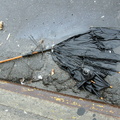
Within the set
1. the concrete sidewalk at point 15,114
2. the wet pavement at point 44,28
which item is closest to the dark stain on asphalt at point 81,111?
the wet pavement at point 44,28

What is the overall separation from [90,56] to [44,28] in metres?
1.06

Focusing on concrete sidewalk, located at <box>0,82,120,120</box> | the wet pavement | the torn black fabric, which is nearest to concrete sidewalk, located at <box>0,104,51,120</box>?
concrete sidewalk, located at <box>0,82,120,120</box>

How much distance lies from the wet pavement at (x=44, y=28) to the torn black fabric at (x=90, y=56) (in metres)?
0.10

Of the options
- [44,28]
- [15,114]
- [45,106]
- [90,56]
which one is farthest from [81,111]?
[44,28]

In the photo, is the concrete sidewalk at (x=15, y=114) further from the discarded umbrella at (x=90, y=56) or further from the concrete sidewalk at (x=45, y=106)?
the discarded umbrella at (x=90, y=56)

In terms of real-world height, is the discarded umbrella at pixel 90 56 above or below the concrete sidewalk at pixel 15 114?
above

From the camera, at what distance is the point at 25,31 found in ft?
10.2

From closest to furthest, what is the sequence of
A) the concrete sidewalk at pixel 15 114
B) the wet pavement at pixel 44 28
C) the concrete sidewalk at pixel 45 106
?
the concrete sidewalk at pixel 45 106, the concrete sidewalk at pixel 15 114, the wet pavement at pixel 44 28

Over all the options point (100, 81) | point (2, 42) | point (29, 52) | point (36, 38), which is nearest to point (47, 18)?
point (36, 38)

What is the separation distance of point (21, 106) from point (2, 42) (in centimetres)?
132

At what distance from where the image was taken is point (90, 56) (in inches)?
109

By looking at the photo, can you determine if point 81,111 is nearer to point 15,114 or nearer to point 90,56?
point 90,56

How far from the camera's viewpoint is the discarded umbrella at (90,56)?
105 inches

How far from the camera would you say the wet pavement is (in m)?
2.80
